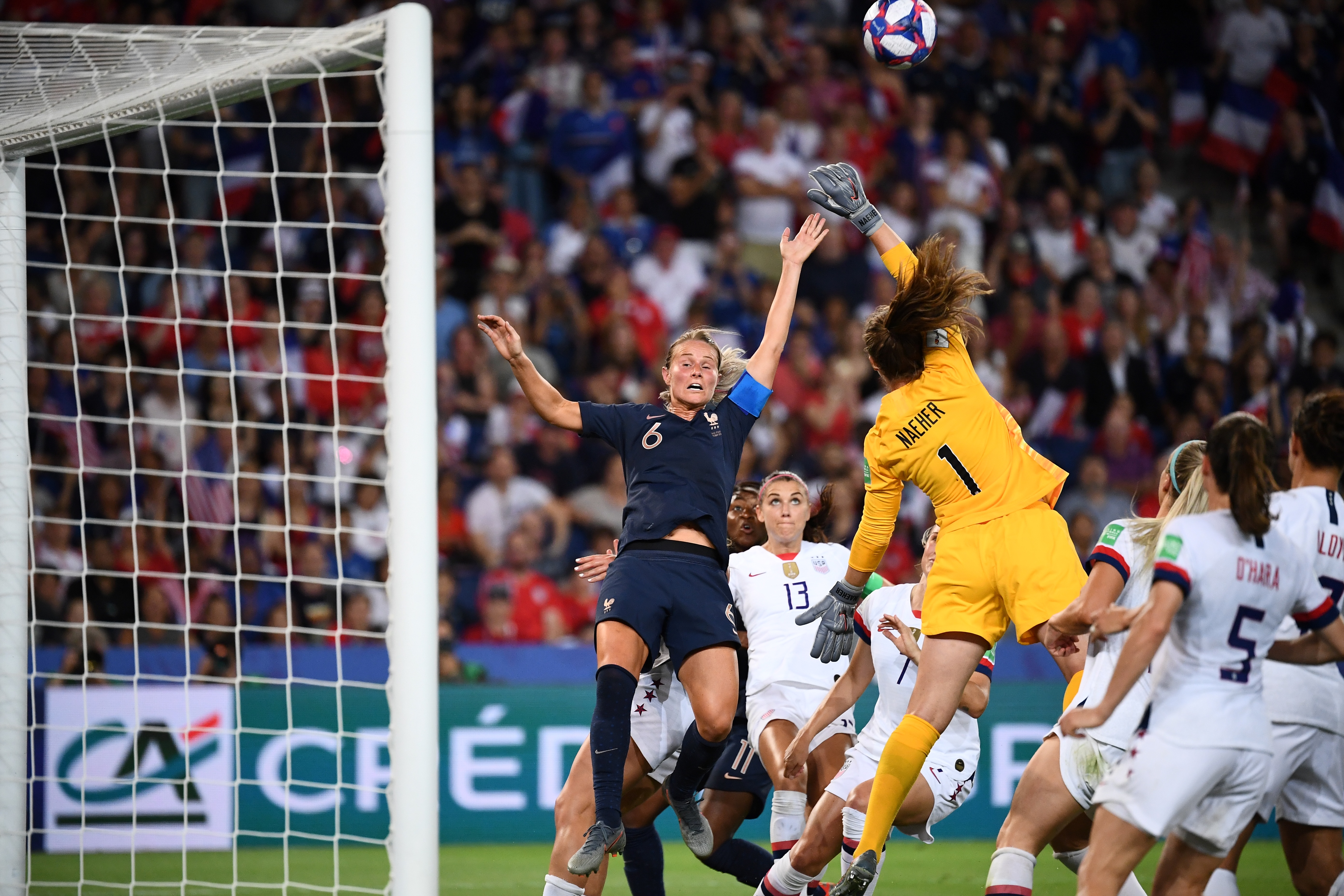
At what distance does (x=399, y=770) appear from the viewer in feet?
14.6

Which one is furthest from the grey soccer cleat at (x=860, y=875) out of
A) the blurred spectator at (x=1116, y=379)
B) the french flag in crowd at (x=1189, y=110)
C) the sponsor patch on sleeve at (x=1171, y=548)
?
the french flag in crowd at (x=1189, y=110)

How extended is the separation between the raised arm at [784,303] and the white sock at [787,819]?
2.06 meters

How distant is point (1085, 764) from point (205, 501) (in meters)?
7.82

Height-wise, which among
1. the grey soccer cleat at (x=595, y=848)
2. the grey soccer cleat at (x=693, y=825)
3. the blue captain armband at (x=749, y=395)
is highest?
the blue captain armband at (x=749, y=395)

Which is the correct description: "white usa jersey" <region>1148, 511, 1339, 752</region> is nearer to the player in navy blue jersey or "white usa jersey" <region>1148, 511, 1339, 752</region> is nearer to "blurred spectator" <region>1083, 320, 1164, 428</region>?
the player in navy blue jersey

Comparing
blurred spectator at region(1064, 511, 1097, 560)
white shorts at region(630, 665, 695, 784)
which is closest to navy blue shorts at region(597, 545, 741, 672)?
white shorts at region(630, 665, 695, 784)

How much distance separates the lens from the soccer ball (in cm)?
693

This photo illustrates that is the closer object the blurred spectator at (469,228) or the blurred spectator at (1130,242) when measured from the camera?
the blurred spectator at (469,228)

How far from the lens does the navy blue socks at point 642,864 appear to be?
6.35m

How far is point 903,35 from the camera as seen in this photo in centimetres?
694

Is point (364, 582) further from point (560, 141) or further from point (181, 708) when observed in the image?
point (560, 141)

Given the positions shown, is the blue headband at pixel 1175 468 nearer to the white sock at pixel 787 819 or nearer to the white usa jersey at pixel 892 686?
the white usa jersey at pixel 892 686

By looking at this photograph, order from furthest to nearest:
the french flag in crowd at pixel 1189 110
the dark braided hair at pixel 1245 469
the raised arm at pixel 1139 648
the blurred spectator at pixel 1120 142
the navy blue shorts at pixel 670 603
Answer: the french flag in crowd at pixel 1189 110 → the blurred spectator at pixel 1120 142 → the navy blue shorts at pixel 670 603 → the dark braided hair at pixel 1245 469 → the raised arm at pixel 1139 648

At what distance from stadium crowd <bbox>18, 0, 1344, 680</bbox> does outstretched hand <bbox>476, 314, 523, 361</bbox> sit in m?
5.05
